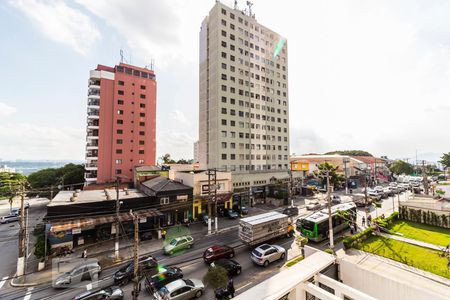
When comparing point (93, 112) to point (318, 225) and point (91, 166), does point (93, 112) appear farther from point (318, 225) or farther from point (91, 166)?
point (318, 225)

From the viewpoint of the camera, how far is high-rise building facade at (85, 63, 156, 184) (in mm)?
53594

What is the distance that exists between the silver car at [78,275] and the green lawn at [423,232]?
3785 cm

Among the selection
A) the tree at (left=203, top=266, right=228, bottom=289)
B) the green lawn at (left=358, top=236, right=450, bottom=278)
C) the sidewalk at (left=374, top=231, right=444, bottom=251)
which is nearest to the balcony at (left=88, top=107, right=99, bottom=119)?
the tree at (left=203, top=266, right=228, bottom=289)

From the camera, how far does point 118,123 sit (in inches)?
2200

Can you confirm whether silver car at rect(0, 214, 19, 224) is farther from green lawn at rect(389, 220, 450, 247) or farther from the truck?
green lawn at rect(389, 220, 450, 247)

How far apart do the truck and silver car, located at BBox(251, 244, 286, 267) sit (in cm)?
223

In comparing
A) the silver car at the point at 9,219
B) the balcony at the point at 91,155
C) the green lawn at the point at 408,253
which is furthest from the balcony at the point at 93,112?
the green lawn at the point at 408,253

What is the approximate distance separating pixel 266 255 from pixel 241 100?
39.2m

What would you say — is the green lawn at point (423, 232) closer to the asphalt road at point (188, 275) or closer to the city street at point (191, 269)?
the city street at point (191, 269)

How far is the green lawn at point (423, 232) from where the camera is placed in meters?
25.8

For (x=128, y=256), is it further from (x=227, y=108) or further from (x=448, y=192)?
(x=448, y=192)

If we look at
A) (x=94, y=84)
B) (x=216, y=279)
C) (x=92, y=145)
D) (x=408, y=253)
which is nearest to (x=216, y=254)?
(x=216, y=279)

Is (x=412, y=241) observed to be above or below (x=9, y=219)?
above

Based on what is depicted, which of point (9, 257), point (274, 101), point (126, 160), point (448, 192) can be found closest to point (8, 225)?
point (9, 257)
